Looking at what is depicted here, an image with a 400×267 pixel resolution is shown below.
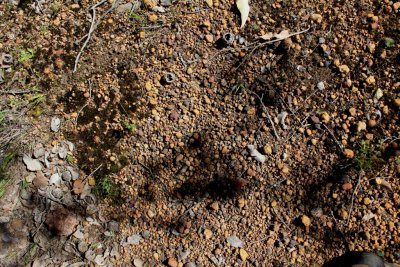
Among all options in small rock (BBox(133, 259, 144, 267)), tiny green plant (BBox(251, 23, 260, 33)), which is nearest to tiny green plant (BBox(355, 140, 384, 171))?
tiny green plant (BBox(251, 23, 260, 33))

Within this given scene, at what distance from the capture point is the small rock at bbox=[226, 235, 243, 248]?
3447 millimetres

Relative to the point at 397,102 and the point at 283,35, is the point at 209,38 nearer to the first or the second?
the point at 283,35

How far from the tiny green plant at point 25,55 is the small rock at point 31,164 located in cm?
80

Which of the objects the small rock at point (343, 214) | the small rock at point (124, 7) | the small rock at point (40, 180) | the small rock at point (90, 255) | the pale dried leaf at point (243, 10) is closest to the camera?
the small rock at point (343, 214)

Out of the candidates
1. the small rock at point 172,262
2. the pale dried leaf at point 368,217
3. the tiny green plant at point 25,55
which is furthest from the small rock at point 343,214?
the tiny green plant at point 25,55

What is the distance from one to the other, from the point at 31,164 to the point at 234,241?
5.55 feet

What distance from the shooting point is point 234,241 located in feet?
11.3

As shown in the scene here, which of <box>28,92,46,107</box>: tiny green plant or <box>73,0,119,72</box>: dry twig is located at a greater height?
<box>73,0,119,72</box>: dry twig

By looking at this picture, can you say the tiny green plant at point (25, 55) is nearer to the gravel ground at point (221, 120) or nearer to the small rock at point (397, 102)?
the gravel ground at point (221, 120)

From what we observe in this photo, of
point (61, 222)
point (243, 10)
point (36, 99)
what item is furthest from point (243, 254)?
point (36, 99)

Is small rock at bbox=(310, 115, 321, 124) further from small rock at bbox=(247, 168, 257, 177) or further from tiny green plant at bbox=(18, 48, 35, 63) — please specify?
tiny green plant at bbox=(18, 48, 35, 63)

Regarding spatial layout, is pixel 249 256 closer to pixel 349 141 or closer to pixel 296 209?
pixel 296 209

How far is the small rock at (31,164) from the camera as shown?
11.8ft

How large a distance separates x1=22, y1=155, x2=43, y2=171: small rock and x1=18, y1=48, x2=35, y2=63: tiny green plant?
80 cm
